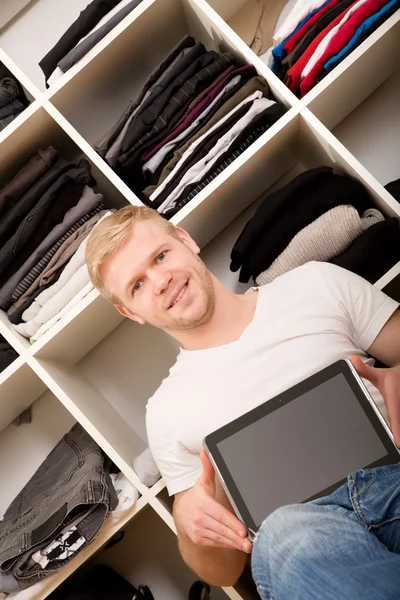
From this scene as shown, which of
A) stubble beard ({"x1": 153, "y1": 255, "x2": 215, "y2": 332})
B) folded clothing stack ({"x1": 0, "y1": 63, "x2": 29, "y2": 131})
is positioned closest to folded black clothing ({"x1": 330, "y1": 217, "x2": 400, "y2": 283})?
stubble beard ({"x1": 153, "y1": 255, "x2": 215, "y2": 332})

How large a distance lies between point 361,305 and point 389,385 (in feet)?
0.98

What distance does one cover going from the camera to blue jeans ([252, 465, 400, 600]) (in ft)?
2.54

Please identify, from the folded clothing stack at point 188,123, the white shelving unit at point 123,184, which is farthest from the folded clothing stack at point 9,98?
the folded clothing stack at point 188,123

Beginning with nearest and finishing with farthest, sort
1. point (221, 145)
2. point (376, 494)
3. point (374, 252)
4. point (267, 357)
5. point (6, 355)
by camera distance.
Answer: point (376, 494)
point (267, 357)
point (374, 252)
point (221, 145)
point (6, 355)

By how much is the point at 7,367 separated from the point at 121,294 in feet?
1.58

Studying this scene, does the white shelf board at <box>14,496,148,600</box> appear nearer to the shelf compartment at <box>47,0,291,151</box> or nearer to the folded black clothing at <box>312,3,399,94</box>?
the shelf compartment at <box>47,0,291,151</box>

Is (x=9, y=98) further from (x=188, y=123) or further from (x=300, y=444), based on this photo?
(x=300, y=444)

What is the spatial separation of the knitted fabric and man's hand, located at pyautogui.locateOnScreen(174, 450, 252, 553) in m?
0.64

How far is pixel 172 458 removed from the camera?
53.5 inches

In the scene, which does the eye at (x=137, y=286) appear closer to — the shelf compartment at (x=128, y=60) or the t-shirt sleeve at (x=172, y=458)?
the t-shirt sleeve at (x=172, y=458)

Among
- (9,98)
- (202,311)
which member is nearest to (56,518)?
(202,311)

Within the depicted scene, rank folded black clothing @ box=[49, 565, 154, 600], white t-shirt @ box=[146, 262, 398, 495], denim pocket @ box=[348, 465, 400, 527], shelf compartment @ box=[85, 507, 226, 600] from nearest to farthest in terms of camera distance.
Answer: denim pocket @ box=[348, 465, 400, 527], white t-shirt @ box=[146, 262, 398, 495], folded black clothing @ box=[49, 565, 154, 600], shelf compartment @ box=[85, 507, 226, 600]

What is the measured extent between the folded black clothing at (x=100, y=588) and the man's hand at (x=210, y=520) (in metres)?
0.64

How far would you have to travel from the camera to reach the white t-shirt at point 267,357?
130cm
